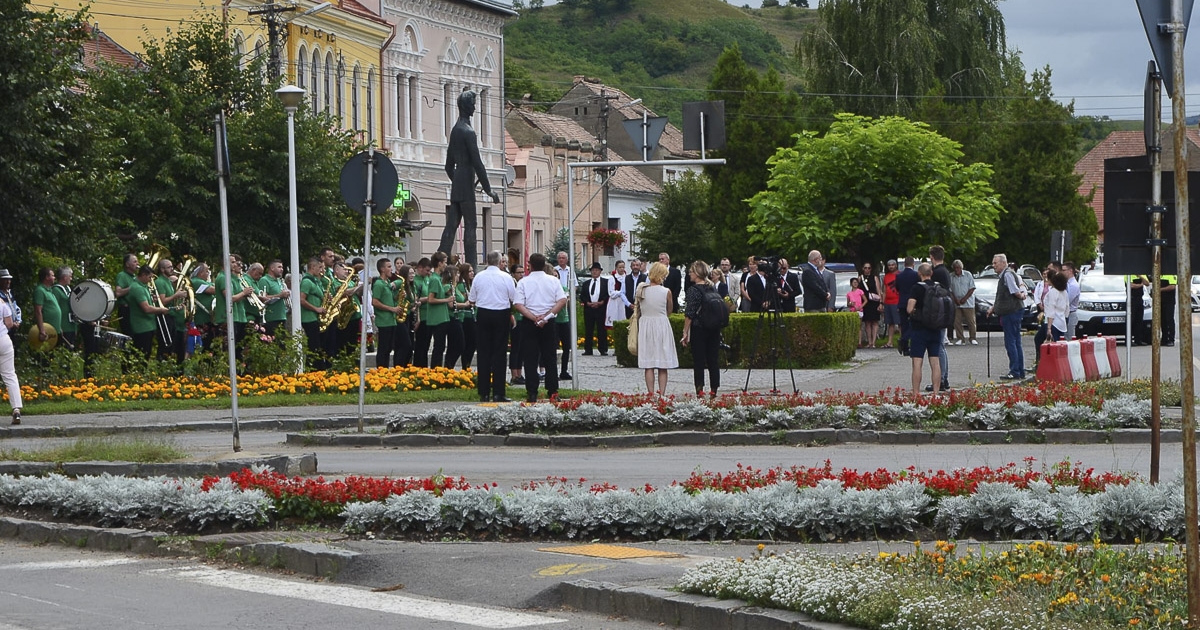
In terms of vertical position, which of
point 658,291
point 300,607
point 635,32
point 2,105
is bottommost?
point 300,607

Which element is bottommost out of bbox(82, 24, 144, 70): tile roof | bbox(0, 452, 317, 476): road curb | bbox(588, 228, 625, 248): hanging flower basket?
bbox(0, 452, 317, 476): road curb

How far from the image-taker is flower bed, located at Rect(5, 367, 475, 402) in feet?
71.8

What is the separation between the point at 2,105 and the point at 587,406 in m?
11.2

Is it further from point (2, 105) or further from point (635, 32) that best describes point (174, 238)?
point (635, 32)

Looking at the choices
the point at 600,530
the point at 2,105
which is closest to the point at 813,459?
the point at 600,530

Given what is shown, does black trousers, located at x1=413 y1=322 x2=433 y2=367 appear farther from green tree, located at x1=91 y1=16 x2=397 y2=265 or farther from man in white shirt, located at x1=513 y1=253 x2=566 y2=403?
green tree, located at x1=91 y1=16 x2=397 y2=265

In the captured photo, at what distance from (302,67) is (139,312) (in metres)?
27.4

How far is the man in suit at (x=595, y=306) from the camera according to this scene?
32969 mm

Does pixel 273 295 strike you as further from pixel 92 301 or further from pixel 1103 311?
pixel 1103 311

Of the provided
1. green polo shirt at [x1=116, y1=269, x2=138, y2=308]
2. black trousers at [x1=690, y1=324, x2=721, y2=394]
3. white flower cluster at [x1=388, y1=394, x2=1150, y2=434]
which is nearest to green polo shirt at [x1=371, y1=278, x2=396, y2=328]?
green polo shirt at [x1=116, y1=269, x2=138, y2=308]

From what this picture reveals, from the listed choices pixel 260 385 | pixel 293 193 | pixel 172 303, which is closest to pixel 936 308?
pixel 260 385

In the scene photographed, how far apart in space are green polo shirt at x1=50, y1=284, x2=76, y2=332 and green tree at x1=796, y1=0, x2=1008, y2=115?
36.9 m

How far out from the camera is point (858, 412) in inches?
685

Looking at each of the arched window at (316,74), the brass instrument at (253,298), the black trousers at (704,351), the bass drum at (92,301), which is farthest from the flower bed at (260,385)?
the arched window at (316,74)
